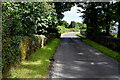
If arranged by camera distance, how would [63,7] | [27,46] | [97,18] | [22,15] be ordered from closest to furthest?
1. [27,46]
2. [22,15]
3. [97,18]
4. [63,7]

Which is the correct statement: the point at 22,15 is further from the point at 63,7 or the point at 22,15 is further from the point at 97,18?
the point at 63,7

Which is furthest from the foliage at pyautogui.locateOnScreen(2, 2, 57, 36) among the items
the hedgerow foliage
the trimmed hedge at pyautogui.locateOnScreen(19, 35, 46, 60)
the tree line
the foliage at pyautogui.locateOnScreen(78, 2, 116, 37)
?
the foliage at pyautogui.locateOnScreen(78, 2, 116, 37)

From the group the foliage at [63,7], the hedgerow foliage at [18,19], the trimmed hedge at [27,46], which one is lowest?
the trimmed hedge at [27,46]

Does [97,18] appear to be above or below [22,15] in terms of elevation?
above

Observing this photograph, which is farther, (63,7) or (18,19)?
(63,7)

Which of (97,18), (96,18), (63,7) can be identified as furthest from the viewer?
(63,7)

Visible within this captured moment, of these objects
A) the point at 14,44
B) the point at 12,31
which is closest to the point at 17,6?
the point at 12,31

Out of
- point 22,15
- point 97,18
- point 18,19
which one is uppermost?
point 97,18

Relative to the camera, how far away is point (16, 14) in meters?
10.4

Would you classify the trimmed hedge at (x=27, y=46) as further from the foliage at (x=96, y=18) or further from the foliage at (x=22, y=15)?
the foliage at (x=96, y=18)

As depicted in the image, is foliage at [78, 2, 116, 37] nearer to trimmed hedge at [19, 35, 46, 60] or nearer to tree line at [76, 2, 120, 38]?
tree line at [76, 2, 120, 38]

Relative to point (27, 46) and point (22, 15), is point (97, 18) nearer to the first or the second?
point (22, 15)

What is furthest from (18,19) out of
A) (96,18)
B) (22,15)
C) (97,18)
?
(96,18)

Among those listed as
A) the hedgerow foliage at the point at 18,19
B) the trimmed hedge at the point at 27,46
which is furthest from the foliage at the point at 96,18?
the trimmed hedge at the point at 27,46
